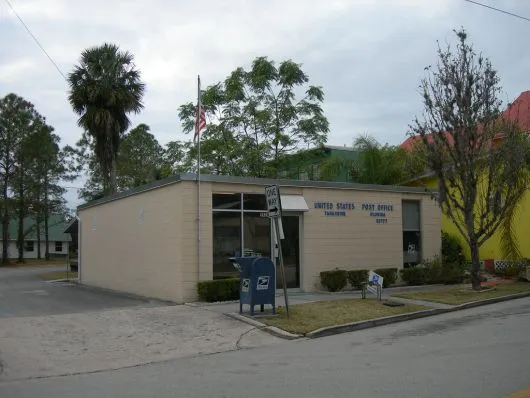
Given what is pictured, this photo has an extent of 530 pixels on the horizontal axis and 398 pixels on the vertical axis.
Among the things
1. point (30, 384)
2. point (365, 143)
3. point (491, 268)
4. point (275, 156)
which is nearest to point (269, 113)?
point (275, 156)

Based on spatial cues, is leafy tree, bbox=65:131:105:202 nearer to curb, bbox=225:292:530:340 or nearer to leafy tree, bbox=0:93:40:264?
leafy tree, bbox=0:93:40:264

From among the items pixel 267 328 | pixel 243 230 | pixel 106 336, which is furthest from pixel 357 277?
pixel 106 336

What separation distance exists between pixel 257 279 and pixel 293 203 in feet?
17.6

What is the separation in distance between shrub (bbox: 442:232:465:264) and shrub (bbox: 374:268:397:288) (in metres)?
5.60

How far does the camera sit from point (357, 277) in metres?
18.6

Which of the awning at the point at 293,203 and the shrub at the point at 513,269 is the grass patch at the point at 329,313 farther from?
the shrub at the point at 513,269

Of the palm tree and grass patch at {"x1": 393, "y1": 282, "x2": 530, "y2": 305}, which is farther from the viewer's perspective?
the palm tree

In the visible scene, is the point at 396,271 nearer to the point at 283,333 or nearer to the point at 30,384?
the point at 283,333

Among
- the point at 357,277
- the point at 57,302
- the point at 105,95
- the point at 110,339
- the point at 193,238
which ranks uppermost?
the point at 105,95

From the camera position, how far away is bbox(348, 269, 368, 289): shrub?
731 inches

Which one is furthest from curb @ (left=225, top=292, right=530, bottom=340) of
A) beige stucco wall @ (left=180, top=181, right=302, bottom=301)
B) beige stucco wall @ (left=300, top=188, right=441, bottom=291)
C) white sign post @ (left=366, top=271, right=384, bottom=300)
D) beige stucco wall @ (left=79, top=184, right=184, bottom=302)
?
beige stucco wall @ (left=300, top=188, right=441, bottom=291)

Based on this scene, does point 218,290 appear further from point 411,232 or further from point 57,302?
point 411,232

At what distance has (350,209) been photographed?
19375 mm

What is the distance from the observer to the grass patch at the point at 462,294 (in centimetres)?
1590
